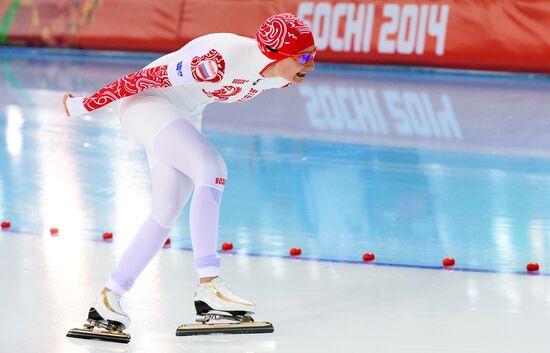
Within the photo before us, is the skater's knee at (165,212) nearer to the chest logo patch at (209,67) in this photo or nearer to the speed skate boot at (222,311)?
the speed skate boot at (222,311)

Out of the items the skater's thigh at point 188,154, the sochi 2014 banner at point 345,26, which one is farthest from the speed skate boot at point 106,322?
the sochi 2014 banner at point 345,26

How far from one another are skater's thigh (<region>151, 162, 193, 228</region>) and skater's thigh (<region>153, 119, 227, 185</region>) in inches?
1.6

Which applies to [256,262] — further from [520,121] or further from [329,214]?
[520,121]

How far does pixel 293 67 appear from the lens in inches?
157

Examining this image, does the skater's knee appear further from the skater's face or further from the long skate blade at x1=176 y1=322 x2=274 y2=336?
the skater's face

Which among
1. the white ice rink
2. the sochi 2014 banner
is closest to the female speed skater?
the white ice rink

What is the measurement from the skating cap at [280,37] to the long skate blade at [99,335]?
3.57 feet

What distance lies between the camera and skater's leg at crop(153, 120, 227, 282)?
13.0 feet

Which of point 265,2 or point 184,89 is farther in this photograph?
point 265,2

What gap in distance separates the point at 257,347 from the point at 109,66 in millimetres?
9953

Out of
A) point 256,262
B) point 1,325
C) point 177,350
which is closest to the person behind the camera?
point 177,350

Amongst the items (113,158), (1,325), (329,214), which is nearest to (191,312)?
(1,325)

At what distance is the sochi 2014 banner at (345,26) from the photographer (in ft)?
40.4

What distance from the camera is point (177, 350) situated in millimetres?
3789
